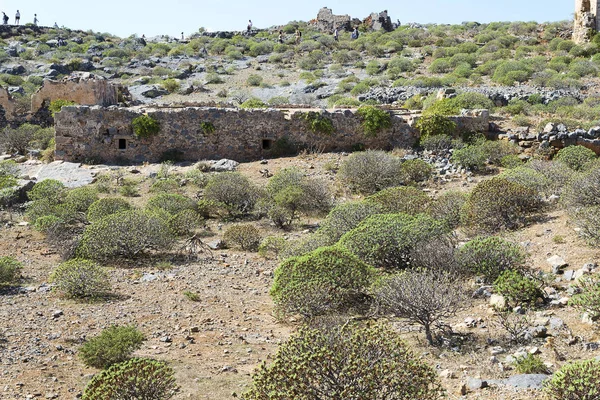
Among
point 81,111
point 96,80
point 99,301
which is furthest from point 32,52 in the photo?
point 99,301

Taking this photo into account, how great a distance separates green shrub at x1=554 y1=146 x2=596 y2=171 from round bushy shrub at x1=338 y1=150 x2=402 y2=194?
4.06 meters

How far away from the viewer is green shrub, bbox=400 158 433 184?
15625 millimetres

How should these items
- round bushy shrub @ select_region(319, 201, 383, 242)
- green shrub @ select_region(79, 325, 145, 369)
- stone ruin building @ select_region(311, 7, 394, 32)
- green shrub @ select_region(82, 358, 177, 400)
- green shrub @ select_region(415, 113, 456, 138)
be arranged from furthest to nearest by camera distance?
stone ruin building @ select_region(311, 7, 394, 32) < green shrub @ select_region(415, 113, 456, 138) < round bushy shrub @ select_region(319, 201, 383, 242) < green shrub @ select_region(79, 325, 145, 369) < green shrub @ select_region(82, 358, 177, 400)

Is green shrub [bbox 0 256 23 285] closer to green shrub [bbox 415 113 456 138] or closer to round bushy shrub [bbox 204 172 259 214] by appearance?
round bushy shrub [bbox 204 172 259 214]

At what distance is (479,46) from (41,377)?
1652 inches

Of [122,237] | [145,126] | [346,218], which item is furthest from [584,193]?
[145,126]

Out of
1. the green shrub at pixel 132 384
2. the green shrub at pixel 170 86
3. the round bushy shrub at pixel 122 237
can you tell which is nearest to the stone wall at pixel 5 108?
the green shrub at pixel 170 86

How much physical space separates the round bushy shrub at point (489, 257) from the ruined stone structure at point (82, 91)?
58.9ft

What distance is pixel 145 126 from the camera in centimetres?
1902

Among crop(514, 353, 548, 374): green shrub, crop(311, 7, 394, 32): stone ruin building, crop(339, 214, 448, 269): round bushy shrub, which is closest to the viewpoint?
crop(514, 353, 548, 374): green shrub

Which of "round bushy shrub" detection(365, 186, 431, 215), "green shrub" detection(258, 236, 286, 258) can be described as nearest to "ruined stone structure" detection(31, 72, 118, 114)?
"green shrub" detection(258, 236, 286, 258)

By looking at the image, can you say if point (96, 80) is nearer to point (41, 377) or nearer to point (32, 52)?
point (41, 377)

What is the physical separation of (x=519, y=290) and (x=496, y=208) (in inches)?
145

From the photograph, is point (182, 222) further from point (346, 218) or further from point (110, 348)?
point (110, 348)
